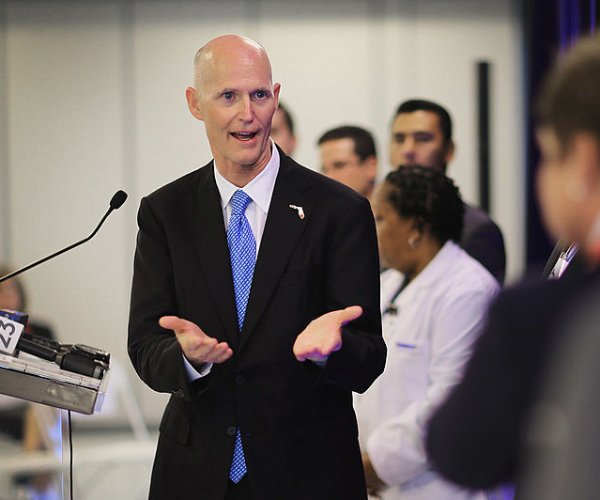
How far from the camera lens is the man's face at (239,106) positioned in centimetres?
222

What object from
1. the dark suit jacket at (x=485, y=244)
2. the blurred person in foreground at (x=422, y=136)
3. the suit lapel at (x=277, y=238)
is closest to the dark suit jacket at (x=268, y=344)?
the suit lapel at (x=277, y=238)

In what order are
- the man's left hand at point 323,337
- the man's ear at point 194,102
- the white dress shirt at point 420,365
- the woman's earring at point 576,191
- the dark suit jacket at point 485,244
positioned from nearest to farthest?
the woman's earring at point 576,191 → the man's left hand at point 323,337 → the man's ear at point 194,102 → the white dress shirt at point 420,365 → the dark suit jacket at point 485,244

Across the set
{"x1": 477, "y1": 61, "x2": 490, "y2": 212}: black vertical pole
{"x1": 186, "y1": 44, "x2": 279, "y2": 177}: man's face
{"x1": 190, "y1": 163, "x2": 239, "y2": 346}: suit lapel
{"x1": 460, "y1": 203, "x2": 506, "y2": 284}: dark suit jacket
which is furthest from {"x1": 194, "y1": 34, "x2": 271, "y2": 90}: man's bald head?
{"x1": 477, "y1": 61, "x2": 490, "y2": 212}: black vertical pole

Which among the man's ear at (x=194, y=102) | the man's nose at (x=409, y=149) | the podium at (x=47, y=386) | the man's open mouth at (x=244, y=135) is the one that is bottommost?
the podium at (x=47, y=386)

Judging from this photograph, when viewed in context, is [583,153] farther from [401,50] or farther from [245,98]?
[401,50]

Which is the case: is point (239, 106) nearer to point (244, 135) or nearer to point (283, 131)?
point (244, 135)

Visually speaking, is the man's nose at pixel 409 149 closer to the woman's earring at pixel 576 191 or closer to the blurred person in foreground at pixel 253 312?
the blurred person in foreground at pixel 253 312

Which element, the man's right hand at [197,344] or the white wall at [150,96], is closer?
the man's right hand at [197,344]

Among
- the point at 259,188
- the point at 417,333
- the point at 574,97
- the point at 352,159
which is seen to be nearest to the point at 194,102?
the point at 259,188

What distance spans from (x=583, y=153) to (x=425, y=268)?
6.46ft

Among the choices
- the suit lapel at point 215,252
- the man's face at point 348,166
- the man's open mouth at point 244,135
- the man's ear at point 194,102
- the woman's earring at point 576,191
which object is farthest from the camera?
the man's face at point 348,166

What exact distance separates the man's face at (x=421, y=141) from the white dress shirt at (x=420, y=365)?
994mm

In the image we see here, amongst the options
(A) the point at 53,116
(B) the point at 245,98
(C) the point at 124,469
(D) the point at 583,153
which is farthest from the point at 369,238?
(A) the point at 53,116

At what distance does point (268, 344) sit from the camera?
6.89 feet
